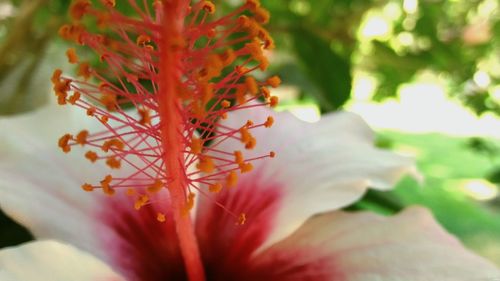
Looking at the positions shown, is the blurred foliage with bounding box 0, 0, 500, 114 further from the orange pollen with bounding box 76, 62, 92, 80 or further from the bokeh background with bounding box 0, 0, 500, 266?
the orange pollen with bounding box 76, 62, 92, 80

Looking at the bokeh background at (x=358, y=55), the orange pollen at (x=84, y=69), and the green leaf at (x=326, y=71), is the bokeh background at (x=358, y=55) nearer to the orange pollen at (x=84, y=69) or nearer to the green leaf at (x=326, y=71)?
the green leaf at (x=326, y=71)

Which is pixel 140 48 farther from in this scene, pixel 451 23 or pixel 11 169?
pixel 451 23

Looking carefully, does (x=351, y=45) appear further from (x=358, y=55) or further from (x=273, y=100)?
(x=273, y=100)

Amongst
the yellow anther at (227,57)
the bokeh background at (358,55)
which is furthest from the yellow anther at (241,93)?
the bokeh background at (358,55)

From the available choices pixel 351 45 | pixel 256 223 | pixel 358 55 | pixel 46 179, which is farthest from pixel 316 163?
pixel 358 55

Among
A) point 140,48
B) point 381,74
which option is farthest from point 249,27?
point 381,74

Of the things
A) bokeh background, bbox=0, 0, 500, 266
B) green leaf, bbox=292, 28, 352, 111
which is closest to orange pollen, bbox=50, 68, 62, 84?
bokeh background, bbox=0, 0, 500, 266

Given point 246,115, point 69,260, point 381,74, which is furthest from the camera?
point 381,74
